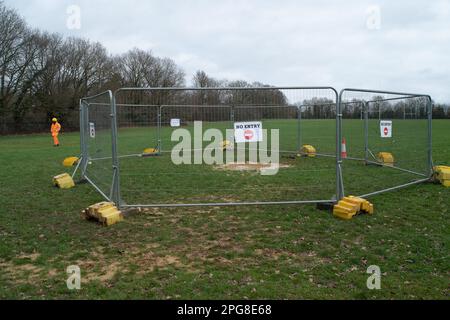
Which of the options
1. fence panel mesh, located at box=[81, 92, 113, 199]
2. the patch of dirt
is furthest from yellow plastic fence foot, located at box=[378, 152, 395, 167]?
fence panel mesh, located at box=[81, 92, 113, 199]

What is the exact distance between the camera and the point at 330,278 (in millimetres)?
4219

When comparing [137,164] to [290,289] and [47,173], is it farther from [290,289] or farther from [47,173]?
[290,289]

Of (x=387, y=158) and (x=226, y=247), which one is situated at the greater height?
(x=387, y=158)

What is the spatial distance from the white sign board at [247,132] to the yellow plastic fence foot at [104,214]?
9.25ft

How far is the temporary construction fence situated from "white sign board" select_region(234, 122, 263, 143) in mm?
758

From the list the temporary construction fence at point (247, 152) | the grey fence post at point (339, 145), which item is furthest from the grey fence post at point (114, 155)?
the grey fence post at point (339, 145)

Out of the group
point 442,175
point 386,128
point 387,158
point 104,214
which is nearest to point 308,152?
point 387,158

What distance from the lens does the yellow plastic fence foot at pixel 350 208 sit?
647cm

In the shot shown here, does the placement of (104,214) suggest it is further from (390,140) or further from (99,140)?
(390,140)

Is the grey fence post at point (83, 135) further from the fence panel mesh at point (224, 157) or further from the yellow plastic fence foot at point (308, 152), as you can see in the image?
the yellow plastic fence foot at point (308, 152)

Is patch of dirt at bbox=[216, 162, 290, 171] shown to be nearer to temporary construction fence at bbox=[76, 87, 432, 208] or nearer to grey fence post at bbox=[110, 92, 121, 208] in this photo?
temporary construction fence at bbox=[76, 87, 432, 208]

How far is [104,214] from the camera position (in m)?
6.28

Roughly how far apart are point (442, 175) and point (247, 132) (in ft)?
17.5

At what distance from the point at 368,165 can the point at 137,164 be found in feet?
27.7
